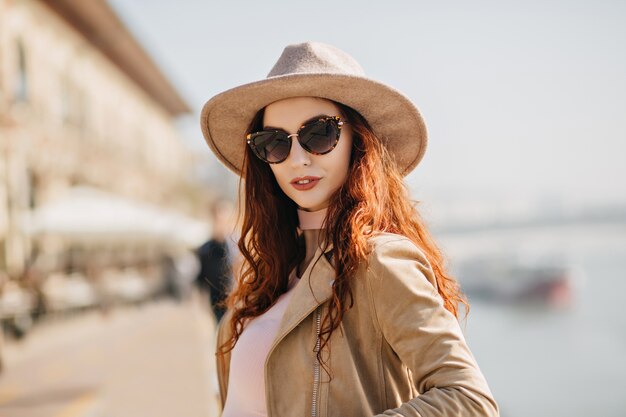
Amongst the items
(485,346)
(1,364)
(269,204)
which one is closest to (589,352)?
(485,346)

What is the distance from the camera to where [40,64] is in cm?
1745

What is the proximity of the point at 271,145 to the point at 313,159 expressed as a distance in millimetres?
135

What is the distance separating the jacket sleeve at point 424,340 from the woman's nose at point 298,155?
385 mm

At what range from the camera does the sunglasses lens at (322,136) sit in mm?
1687

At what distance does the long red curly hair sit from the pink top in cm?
10

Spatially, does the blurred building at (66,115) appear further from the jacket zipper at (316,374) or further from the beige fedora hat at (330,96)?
the jacket zipper at (316,374)

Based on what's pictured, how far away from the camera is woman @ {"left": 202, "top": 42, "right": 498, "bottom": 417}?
135 cm

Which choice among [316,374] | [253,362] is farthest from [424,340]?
[253,362]

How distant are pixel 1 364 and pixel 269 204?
7.95 meters

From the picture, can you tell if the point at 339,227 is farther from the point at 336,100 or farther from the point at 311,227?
the point at 336,100

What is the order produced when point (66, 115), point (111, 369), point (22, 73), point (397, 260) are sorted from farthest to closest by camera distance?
point (66, 115) < point (22, 73) < point (111, 369) < point (397, 260)

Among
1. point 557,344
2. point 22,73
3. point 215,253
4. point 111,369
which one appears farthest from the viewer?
point 557,344

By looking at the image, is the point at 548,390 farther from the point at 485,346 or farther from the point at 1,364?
the point at 1,364

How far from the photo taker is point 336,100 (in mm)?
1739
